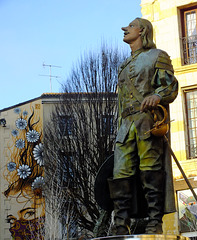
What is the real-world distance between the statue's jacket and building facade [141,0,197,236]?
53.6 ft

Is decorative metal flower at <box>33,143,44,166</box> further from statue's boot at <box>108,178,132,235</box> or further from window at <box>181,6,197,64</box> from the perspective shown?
statue's boot at <box>108,178,132,235</box>

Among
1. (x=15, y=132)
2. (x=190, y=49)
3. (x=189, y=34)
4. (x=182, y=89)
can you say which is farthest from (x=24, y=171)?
(x=189, y=34)

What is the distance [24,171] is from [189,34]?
17.7 m

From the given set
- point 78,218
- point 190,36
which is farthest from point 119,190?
point 78,218

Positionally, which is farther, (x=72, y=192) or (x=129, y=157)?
(x=72, y=192)

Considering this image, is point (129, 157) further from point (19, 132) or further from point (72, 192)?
point (19, 132)

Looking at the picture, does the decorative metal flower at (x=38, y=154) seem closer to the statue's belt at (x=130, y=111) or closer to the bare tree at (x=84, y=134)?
the bare tree at (x=84, y=134)

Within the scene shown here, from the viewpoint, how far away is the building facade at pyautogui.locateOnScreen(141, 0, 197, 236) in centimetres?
2477

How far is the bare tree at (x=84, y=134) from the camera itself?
1154 inches

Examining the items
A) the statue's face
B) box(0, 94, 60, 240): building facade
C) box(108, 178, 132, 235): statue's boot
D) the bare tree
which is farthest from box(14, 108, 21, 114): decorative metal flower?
box(108, 178, 132, 235): statue's boot

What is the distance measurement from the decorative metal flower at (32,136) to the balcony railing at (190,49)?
16.7 m

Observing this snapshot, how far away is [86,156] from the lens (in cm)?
2991

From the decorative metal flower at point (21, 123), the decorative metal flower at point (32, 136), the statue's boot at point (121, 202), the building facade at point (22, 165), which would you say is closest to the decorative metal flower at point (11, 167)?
the building facade at point (22, 165)

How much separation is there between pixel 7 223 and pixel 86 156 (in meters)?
12.3
